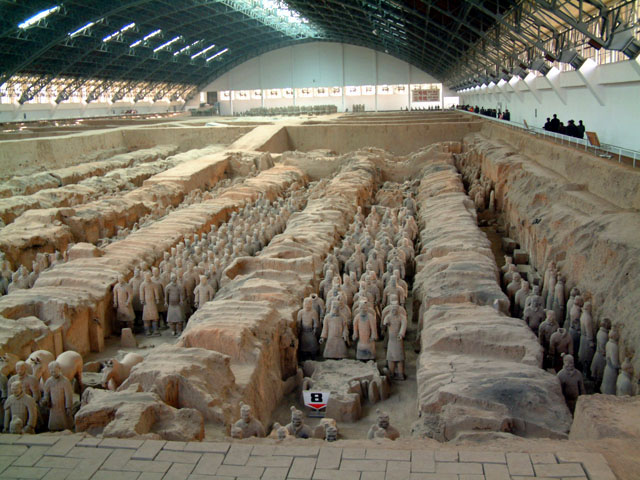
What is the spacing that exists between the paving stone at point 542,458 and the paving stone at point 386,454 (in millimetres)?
617

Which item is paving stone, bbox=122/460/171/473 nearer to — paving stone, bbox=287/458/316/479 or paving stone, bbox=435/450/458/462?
paving stone, bbox=287/458/316/479

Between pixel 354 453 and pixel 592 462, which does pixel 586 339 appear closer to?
pixel 592 462

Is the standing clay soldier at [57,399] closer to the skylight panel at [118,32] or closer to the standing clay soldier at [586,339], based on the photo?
the standing clay soldier at [586,339]

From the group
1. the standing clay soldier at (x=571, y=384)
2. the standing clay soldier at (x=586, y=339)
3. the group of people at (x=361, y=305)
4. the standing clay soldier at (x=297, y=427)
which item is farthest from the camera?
the group of people at (x=361, y=305)

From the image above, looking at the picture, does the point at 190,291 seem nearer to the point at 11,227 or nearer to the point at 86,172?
the point at 11,227

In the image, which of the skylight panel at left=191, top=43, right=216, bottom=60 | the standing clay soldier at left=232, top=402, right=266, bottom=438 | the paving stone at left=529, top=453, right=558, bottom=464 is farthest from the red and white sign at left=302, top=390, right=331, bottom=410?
the skylight panel at left=191, top=43, right=216, bottom=60

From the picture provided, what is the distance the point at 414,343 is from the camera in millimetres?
6789

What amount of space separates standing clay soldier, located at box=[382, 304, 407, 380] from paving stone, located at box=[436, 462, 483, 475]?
2.84 m

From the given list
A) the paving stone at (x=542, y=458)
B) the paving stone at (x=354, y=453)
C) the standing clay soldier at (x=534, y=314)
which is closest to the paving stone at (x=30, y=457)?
the paving stone at (x=354, y=453)

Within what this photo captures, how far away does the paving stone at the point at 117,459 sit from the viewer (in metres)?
3.24

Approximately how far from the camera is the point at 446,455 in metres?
3.17

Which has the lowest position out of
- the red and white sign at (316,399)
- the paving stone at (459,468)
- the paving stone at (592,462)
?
the red and white sign at (316,399)

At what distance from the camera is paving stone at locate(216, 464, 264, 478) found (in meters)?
3.12

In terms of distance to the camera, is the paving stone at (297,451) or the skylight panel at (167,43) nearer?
the paving stone at (297,451)
